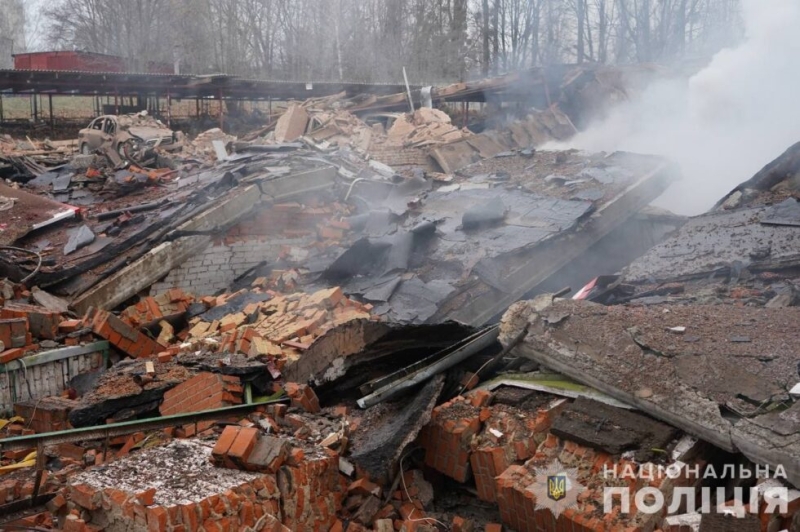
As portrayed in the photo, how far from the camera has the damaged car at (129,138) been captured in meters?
13.9

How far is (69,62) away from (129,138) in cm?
1590

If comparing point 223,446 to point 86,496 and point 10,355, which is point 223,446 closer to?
point 86,496

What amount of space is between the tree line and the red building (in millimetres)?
3606

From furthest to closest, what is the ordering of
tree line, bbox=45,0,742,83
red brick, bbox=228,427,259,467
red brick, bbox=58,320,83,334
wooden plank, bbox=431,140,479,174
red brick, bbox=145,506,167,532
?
1. tree line, bbox=45,0,742,83
2. wooden plank, bbox=431,140,479,174
3. red brick, bbox=58,320,83,334
4. red brick, bbox=228,427,259,467
5. red brick, bbox=145,506,167,532

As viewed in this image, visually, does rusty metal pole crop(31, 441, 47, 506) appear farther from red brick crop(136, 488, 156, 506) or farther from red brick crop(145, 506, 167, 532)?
red brick crop(145, 506, 167, 532)

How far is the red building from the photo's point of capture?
2825 cm

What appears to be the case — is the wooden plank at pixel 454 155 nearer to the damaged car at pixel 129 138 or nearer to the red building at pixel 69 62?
the damaged car at pixel 129 138

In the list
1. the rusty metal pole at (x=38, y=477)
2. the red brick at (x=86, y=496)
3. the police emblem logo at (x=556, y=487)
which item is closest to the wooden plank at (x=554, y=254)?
the police emblem logo at (x=556, y=487)

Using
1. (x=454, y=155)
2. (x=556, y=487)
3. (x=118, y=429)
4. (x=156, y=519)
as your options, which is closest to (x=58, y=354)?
(x=118, y=429)

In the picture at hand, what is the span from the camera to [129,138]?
15422mm

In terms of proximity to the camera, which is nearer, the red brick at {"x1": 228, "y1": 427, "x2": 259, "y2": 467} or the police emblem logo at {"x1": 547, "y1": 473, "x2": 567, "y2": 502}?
the police emblem logo at {"x1": 547, "y1": 473, "x2": 567, "y2": 502}

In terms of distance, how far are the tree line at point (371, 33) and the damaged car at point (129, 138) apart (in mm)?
17422

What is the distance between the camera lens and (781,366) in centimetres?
453

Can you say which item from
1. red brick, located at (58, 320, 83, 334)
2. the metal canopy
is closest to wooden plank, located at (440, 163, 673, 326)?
red brick, located at (58, 320, 83, 334)
